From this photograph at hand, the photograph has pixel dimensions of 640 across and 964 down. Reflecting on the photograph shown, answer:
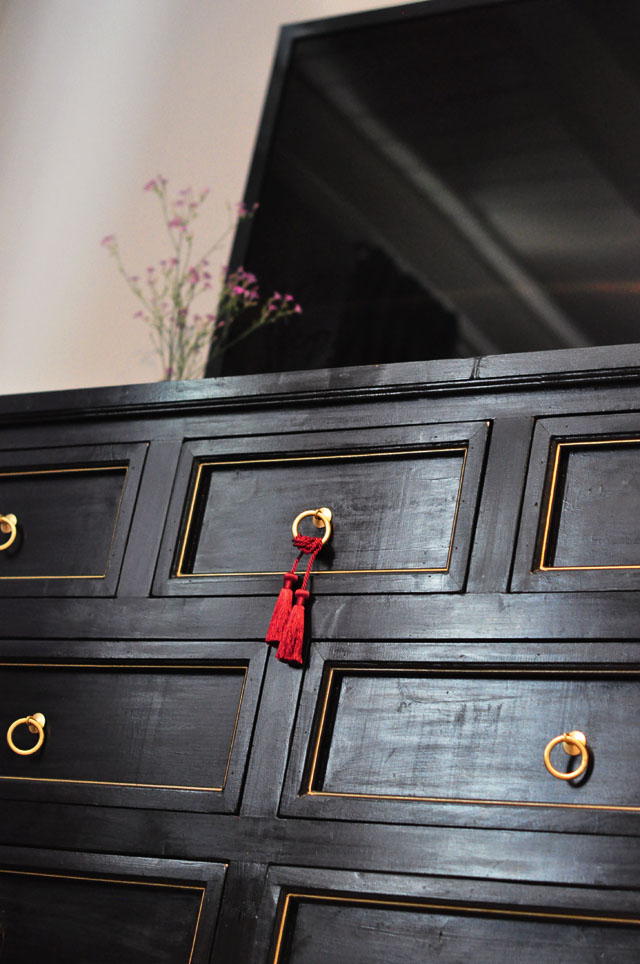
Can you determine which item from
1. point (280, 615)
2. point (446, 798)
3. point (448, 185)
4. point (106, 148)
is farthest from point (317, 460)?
point (106, 148)

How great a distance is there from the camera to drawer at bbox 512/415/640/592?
1.31 m

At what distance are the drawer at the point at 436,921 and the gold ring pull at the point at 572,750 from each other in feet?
0.38

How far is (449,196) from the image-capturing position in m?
2.36

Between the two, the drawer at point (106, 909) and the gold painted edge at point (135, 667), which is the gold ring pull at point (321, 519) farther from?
the drawer at point (106, 909)

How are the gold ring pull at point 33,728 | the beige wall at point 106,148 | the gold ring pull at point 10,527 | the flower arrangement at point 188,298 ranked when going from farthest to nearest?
the beige wall at point 106,148, the flower arrangement at point 188,298, the gold ring pull at point 10,527, the gold ring pull at point 33,728

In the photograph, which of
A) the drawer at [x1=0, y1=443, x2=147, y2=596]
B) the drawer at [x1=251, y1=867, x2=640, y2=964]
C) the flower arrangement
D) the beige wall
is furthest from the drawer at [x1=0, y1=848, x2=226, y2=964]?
the beige wall

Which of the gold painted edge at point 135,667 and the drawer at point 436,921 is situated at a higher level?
the gold painted edge at point 135,667

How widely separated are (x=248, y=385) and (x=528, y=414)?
406 millimetres

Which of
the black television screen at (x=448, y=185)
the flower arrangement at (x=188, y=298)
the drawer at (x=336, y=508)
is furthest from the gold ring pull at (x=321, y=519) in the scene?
the flower arrangement at (x=188, y=298)

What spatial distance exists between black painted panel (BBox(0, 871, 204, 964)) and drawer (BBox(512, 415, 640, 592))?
1.85 ft

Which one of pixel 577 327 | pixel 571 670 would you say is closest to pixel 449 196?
pixel 577 327

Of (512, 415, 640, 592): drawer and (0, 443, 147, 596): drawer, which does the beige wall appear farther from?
(512, 415, 640, 592): drawer

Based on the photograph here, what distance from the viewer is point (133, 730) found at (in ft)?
5.00

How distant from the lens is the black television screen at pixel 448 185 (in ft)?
7.18
